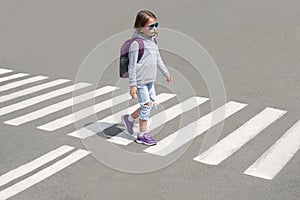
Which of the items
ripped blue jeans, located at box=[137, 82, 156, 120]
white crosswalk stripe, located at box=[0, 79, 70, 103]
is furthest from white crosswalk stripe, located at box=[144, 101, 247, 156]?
white crosswalk stripe, located at box=[0, 79, 70, 103]

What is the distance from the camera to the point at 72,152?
7.62m

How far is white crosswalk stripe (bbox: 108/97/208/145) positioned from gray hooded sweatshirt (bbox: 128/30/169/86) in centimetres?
123

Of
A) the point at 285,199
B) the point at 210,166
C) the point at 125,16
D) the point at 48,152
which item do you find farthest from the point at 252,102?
the point at 125,16

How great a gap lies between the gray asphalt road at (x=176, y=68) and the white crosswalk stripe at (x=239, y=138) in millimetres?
131

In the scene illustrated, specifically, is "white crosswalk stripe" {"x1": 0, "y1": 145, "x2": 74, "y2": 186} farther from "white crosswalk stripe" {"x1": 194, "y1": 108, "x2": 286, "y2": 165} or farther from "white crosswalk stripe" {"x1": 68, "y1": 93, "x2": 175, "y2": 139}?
"white crosswalk stripe" {"x1": 194, "y1": 108, "x2": 286, "y2": 165}

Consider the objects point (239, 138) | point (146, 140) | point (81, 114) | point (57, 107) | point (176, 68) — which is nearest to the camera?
point (146, 140)

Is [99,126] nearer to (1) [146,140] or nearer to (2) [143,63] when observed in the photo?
(1) [146,140]

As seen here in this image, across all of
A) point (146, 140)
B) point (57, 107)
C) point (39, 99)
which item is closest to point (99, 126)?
point (146, 140)

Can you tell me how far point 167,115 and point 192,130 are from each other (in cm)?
88

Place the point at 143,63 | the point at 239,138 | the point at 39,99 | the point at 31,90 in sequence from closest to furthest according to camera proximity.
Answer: the point at 143,63 < the point at 239,138 < the point at 39,99 < the point at 31,90

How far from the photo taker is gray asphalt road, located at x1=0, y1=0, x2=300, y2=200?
21.6 feet

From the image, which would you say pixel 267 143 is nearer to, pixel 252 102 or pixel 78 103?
pixel 252 102

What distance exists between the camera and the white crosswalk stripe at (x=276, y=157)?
7000 mm

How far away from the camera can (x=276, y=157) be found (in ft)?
24.6
